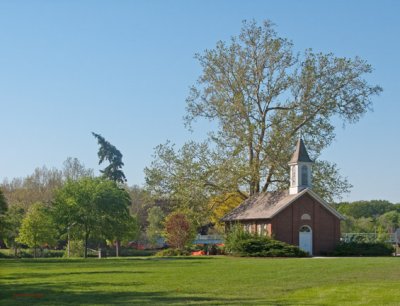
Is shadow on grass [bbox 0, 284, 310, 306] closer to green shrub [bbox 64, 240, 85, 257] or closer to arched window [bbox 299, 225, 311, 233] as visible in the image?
arched window [bbox 299, 225, 311, 233]

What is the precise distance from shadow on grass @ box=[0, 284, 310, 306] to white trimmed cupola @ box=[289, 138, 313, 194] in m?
33.9

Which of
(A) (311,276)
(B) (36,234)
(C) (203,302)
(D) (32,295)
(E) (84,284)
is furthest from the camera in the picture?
(B) (36,234)

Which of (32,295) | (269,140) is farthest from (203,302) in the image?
(269,140)

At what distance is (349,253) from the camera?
168 feet

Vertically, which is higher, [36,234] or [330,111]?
[330,111]

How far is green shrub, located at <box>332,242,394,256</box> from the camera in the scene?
50.4 metres

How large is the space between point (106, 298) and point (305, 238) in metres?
36.8

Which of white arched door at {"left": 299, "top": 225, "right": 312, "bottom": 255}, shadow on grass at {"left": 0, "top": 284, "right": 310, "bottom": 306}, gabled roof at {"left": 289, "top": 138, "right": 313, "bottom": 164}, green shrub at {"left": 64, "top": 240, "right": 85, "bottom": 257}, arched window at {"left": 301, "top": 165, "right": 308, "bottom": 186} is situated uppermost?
gabled roof at {"left": 289, "top": 138, "right": 313, "bottom": 164}

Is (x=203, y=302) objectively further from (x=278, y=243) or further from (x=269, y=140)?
(x=269, y=140)

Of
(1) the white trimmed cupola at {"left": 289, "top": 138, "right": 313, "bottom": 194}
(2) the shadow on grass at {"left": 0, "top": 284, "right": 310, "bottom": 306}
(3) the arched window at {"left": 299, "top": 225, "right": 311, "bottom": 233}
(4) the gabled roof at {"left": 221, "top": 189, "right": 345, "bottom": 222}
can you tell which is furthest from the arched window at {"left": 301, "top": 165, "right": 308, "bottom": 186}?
(2) the shadow on grass at {"left": 0, "top": 284, "right": 310, "bottom": 306}

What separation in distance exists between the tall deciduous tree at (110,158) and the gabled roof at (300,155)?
3613 cm

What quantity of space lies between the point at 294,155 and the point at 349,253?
9153 mm

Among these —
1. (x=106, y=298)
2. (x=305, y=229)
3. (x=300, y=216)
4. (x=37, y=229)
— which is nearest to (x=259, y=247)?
(x=300, y=216)

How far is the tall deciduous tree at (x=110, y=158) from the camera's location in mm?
85000
